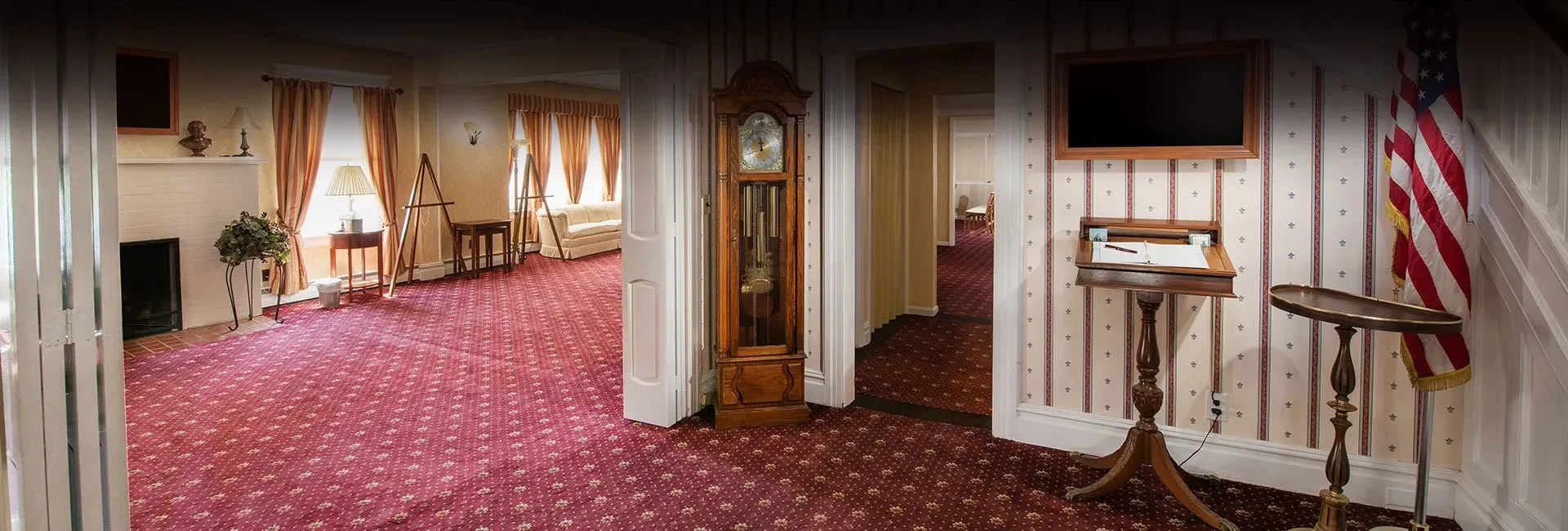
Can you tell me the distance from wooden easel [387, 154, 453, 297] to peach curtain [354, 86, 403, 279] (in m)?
0.11

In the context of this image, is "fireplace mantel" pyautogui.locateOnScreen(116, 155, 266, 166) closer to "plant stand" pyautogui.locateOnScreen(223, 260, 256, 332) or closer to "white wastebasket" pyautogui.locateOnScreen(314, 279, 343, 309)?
"plant stand" pyautogui.locateOnScreen(223, 260, 256, 332)

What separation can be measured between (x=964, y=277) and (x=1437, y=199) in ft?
21.6

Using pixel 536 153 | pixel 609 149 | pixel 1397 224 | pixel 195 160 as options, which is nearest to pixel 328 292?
pixel 195 160

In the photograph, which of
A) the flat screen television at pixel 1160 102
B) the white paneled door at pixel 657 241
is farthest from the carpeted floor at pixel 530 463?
the flat screen television at pixel 1160 102

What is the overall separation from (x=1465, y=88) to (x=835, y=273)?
8.81ft

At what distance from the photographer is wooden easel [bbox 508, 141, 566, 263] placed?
10250 mm

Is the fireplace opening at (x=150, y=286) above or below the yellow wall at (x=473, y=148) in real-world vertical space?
below

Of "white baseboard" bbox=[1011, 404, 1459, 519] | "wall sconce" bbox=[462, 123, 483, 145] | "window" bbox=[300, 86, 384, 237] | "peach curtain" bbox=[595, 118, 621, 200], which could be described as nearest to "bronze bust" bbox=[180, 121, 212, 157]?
"window" bbox=[300, 86, 384, 237]

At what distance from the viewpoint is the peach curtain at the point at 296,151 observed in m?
7.53

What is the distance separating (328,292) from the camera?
7.47 m

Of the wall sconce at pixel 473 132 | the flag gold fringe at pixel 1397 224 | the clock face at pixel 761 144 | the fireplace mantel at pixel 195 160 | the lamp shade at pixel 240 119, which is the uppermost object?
the wall sconce at pixel 473 132

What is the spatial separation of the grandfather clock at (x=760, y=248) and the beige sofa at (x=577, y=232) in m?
6.70

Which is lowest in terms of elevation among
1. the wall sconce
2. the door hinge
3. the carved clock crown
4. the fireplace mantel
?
the door hinge

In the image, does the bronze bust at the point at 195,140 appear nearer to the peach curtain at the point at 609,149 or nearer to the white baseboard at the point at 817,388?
the white baseboard at the point at 817,388
